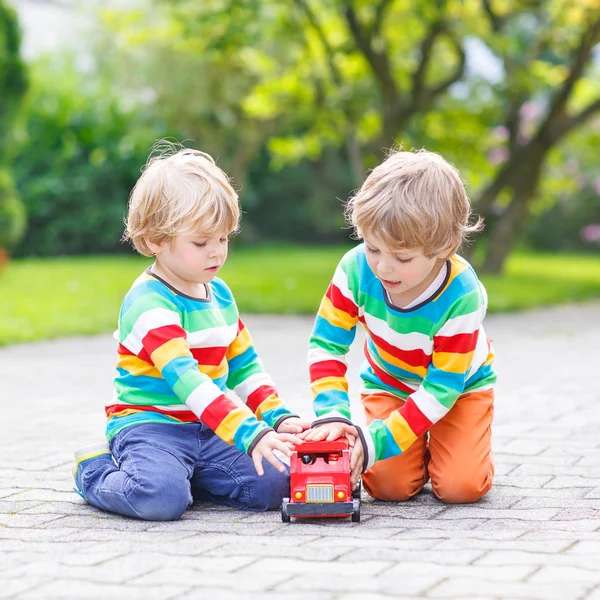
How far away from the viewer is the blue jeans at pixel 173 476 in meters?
2.99

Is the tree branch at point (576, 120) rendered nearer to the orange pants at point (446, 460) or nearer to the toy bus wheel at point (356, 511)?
the orange pants at point (446, 460)

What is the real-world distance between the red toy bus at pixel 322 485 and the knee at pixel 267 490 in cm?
16

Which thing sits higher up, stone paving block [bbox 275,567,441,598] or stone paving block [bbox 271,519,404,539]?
stone paving block [bbox 275,567,441,598]

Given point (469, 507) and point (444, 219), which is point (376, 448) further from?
point (444, 219)

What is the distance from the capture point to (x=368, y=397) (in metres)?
3.58

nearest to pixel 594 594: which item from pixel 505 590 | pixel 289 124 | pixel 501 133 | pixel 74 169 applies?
pixel 505 590

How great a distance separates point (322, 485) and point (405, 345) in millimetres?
578

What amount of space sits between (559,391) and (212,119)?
49.1ft

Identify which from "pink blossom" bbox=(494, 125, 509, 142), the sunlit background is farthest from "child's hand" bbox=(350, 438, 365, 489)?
"pink blossom" bbox=(494, 125, 509, 142)

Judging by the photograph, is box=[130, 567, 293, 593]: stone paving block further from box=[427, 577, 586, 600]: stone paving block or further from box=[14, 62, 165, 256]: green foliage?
box=[14, 62, 165, 256]: green foliage

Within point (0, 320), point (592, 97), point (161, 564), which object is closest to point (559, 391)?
point (161, 564)

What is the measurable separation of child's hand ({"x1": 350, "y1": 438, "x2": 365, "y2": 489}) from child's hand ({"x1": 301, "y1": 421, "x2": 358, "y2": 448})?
4 centimetres

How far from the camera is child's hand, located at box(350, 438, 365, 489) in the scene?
304 cm

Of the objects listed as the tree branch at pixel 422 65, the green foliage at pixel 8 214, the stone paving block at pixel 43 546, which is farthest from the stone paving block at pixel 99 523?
the tree branch at pixel 422 65
